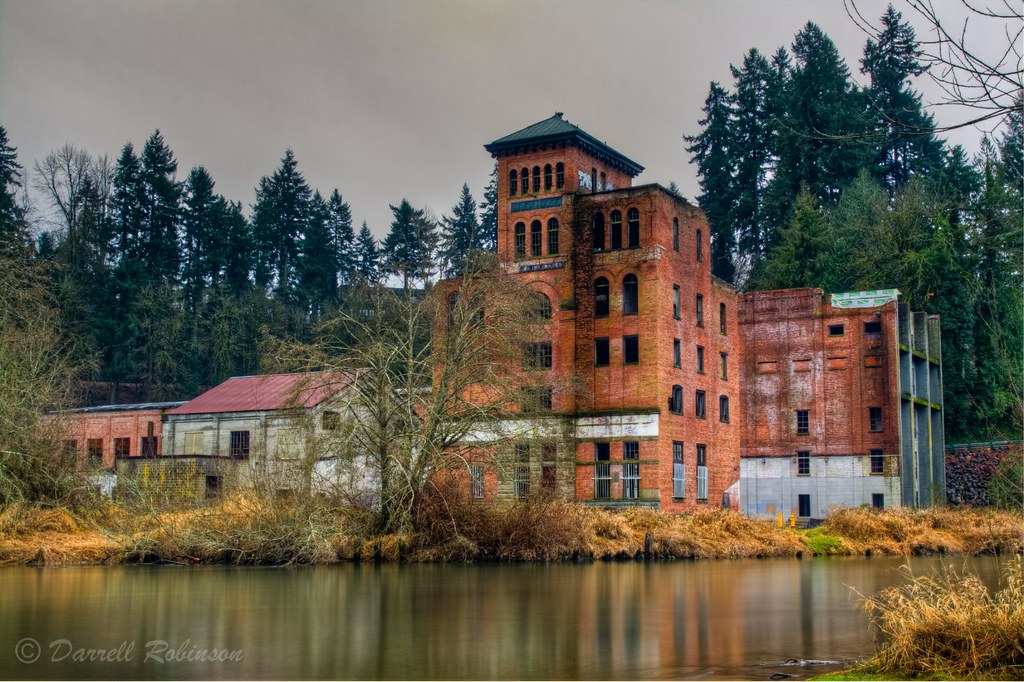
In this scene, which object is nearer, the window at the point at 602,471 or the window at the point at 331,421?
the window at the point at 331,421

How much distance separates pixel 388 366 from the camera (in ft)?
107

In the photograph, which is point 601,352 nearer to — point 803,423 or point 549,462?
point 549,462

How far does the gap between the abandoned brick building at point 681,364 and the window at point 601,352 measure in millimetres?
52

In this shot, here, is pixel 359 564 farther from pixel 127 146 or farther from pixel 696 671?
pixel 127 146

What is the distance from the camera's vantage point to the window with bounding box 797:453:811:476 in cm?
5862

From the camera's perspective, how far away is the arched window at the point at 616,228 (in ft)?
157

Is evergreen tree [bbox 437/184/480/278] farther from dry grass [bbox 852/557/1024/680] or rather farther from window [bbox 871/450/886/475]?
dry grass [bbox 852/557/1024/680]

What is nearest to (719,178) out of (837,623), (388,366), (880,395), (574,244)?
(880,395)

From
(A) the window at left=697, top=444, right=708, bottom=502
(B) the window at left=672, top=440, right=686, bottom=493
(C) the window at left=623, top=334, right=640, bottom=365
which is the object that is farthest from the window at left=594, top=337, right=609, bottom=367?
(A) the window at left=697, top=444, right=708, bottom=502

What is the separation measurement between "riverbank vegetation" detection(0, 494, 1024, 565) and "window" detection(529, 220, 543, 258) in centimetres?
1669

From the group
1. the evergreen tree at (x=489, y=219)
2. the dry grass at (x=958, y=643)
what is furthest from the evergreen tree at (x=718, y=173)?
the dry grass at (x=958, y=643)

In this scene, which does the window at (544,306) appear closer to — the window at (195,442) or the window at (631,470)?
the window at (631,470)

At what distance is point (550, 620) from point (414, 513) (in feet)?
46.5

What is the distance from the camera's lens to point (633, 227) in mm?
47500
